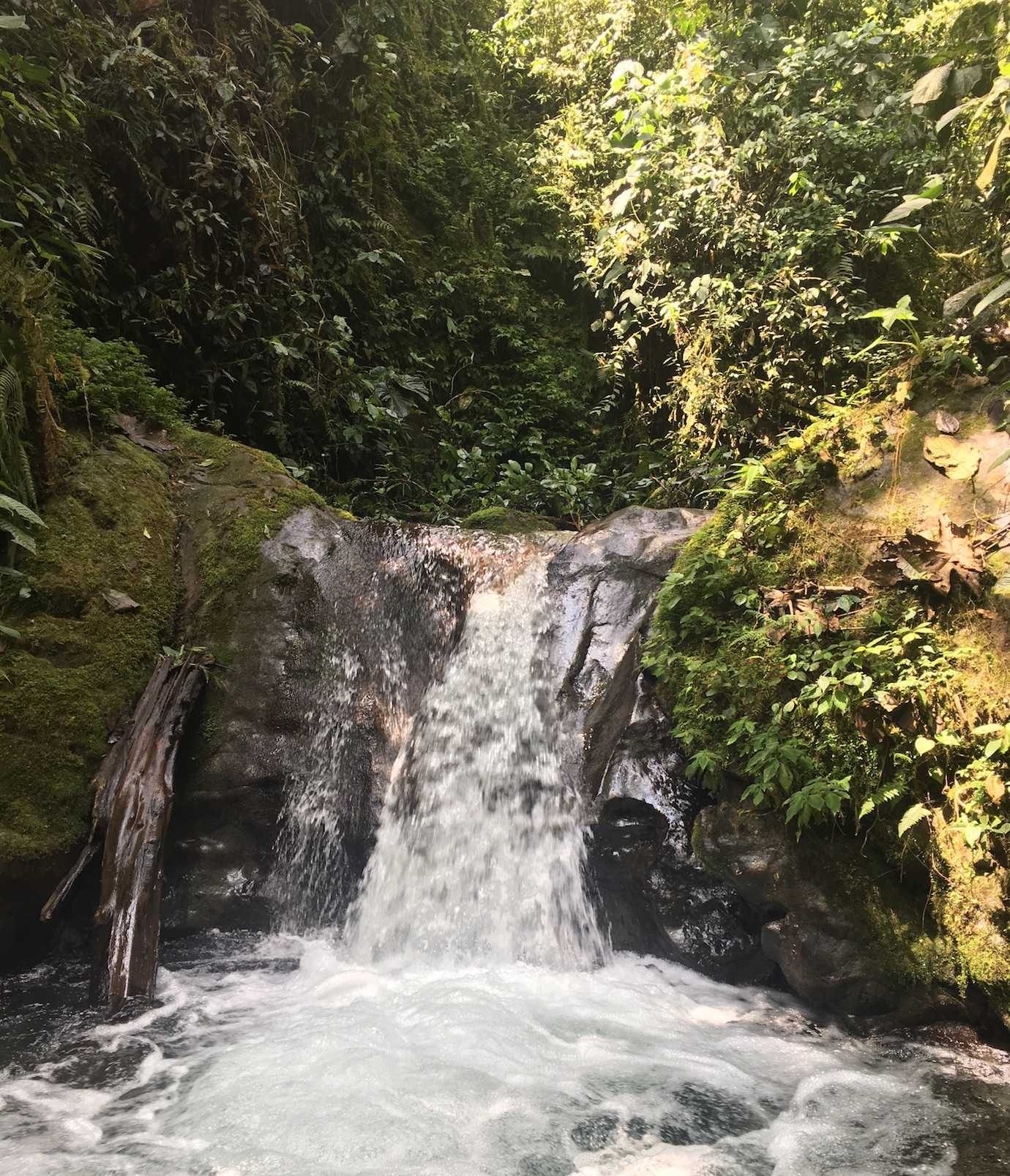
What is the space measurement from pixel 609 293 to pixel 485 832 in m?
7.99

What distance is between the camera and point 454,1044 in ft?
11.9

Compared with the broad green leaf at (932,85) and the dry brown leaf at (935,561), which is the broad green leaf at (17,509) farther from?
the broad green leaf at (932,85)

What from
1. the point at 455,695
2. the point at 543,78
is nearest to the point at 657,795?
the point at 455,695

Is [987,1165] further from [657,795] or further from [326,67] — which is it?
[326,67]

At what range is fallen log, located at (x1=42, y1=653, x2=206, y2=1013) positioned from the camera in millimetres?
4000

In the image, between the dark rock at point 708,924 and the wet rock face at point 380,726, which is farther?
the wet rock face at point 380,726

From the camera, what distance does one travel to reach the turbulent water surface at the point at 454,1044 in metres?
2.88

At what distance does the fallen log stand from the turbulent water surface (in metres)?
0.19

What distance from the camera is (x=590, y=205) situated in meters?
10.7

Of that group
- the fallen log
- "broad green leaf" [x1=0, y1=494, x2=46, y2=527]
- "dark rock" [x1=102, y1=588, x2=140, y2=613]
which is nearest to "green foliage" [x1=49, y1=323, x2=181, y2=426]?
"broad green leaf" [x1=0, y1=494, x2=46, y2=527]

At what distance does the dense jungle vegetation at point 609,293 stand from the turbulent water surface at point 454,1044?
1.10 meters

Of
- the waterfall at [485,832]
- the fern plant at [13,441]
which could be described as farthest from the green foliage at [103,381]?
the waterfall at [485,832]

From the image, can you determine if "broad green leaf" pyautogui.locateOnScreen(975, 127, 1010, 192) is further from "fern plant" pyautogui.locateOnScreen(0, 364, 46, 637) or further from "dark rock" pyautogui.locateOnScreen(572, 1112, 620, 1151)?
"fern plant" pyautogui.locateOnScreen(0, 364, 46, 637)

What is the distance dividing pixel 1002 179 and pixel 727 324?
294 centimetres
